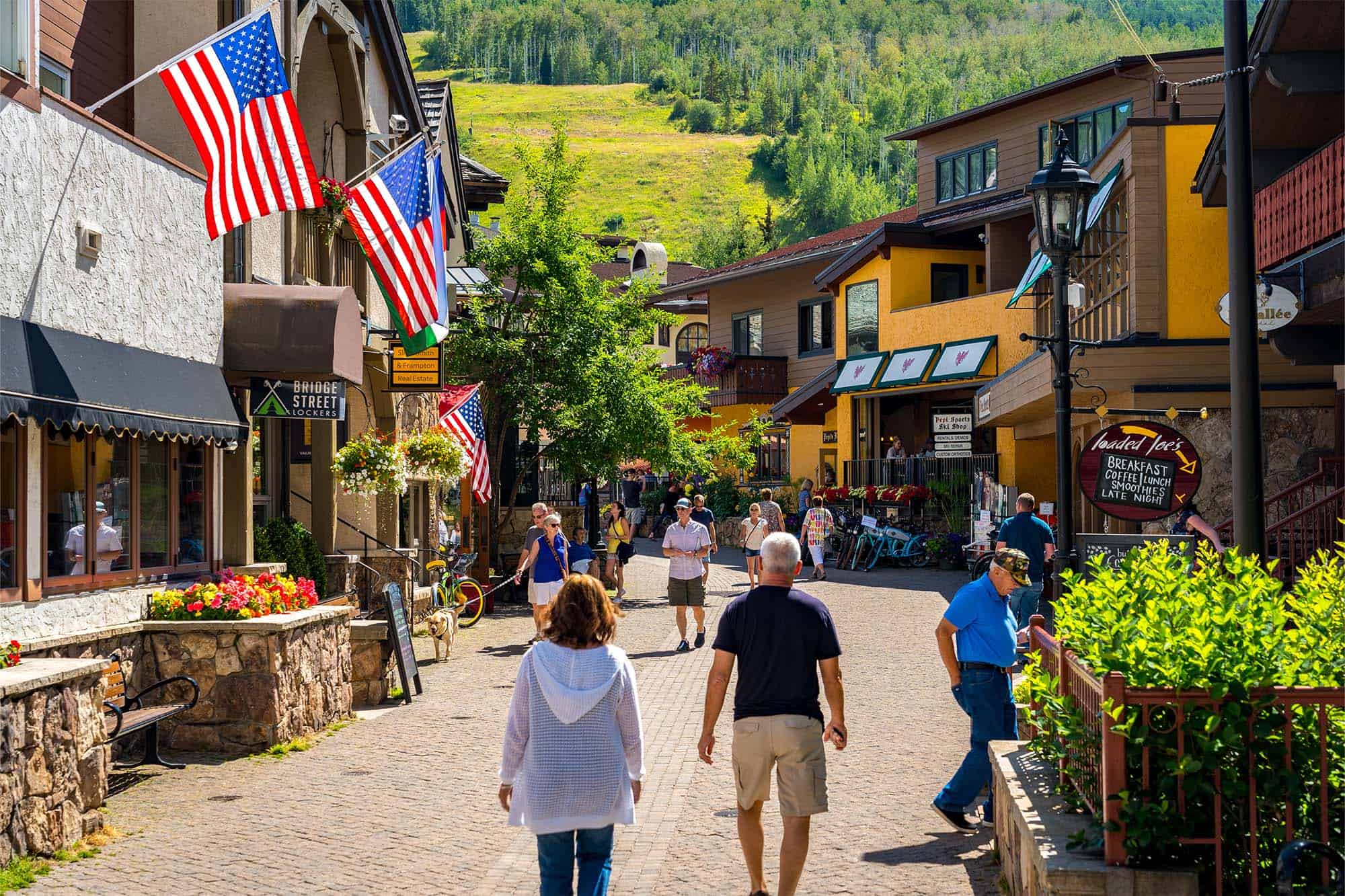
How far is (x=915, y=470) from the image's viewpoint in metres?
34.4

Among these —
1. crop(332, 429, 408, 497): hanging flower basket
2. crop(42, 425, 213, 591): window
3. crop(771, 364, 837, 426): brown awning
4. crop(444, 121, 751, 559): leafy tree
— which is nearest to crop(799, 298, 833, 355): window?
crop(771, 364, 837, 426): brown awning

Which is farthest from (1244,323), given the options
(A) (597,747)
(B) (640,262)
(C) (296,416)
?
(B) (640,262)

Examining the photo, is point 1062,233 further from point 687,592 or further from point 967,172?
point 967,172

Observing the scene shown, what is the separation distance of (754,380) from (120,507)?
35112mm

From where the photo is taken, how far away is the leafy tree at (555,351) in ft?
84.0

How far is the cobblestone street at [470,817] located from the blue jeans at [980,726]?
251 millimetres

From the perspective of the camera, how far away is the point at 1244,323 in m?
9.27

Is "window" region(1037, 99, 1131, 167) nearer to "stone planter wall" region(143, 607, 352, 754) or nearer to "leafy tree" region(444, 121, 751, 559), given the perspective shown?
"leafy tree" region(444, 121, 751, 559)

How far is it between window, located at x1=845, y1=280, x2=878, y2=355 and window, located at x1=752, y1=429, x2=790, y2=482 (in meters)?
6.44

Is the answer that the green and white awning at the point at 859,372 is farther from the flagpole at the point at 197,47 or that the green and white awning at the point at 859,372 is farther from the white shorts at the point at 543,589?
the flagpole at the point at 197,47

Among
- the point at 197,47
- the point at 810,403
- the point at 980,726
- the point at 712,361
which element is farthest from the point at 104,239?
the point at 712,361

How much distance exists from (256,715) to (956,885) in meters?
5.99

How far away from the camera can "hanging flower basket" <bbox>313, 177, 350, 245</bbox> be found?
18.5 m

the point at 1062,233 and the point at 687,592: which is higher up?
the point at 1062,233
